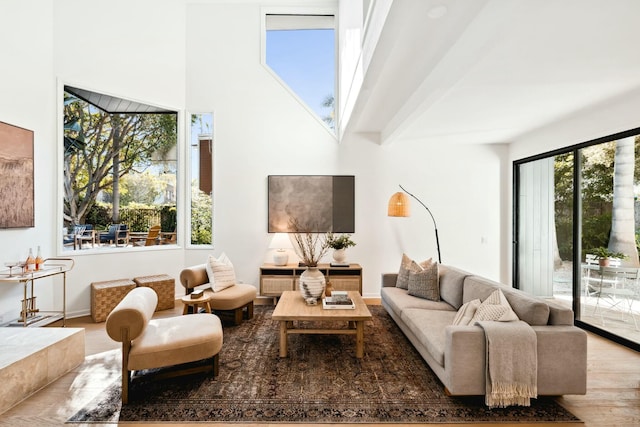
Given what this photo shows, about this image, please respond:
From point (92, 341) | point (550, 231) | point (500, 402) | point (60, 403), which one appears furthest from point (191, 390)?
point (550, 231)

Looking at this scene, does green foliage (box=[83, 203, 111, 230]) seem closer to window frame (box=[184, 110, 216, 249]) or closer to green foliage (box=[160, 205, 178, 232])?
green foliage (box=[160, 205, 178, 232])

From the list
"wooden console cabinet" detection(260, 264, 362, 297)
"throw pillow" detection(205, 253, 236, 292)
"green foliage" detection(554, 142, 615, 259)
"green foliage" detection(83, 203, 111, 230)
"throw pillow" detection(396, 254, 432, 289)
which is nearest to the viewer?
"green foliage" detection(554, 142, 615, 259)

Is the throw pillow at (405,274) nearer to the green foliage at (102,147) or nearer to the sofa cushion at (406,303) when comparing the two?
the sofa cushion at (406,303)

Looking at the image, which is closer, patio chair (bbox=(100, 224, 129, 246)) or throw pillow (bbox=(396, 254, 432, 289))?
throw pillow (bbox=(396, 254, 432, 289))

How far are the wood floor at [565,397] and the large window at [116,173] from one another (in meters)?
1.96

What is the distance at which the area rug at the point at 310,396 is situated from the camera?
2293 mm

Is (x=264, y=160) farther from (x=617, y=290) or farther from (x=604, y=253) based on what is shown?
(x=617, y=290)

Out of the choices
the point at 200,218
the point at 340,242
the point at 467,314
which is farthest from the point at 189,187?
the point at 467,314

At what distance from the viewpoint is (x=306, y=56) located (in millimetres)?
5770

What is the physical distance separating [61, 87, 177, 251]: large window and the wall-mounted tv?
163 cm

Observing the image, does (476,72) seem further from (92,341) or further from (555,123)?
(92,341)

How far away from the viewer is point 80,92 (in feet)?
15.1

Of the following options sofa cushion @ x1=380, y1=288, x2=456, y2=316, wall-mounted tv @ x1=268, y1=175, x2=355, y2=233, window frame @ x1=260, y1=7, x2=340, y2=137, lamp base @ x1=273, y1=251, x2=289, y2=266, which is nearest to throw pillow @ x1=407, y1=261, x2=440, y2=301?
sofa cushion @ x1=380, y1=288, x2=456, y2=316

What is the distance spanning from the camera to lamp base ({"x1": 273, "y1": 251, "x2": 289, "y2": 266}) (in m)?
5.28
